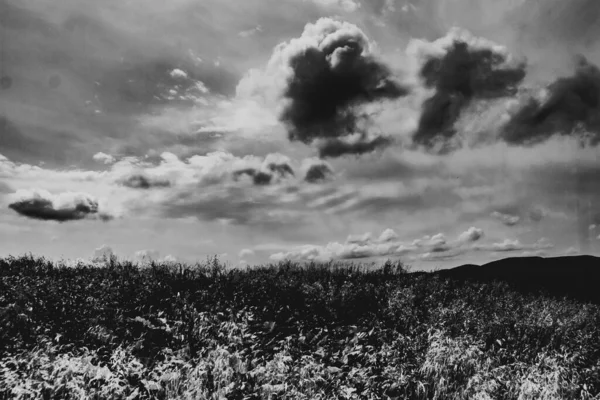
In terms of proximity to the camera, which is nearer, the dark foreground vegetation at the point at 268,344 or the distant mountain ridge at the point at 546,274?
the dark foreground vegetation at the point at 268,344

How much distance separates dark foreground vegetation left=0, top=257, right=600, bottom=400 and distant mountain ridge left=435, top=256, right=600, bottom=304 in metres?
8.44

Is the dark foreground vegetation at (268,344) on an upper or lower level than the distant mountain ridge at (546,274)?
lower

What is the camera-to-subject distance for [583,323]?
11.8 meters

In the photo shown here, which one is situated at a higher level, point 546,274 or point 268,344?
point 546,274

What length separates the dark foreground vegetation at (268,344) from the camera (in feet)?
18.6

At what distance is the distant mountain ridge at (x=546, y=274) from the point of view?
20203 millimetres

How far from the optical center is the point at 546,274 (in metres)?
25.0

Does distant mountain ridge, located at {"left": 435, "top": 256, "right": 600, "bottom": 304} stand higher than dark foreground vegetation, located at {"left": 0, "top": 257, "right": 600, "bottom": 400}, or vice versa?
distant mountain ridge, located at {"left": 435, "top": 256, "right": 600, "bottom": 304}

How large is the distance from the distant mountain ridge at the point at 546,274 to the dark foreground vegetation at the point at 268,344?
27.7ft

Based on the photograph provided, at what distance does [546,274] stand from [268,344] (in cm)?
2331

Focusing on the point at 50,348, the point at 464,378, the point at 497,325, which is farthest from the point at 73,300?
the point at 497,325

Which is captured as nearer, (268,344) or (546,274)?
(268,344)

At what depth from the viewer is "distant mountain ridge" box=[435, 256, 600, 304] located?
2020cm

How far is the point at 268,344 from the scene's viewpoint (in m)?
7.44
